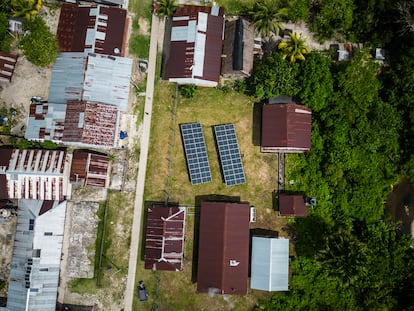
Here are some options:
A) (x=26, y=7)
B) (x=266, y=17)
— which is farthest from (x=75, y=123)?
(x=266, y=17)

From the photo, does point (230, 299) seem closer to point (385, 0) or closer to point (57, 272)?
point (57, 272)

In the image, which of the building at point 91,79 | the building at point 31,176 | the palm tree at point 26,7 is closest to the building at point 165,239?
the building at point 31,176

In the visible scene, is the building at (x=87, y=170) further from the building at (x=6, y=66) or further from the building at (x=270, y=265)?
the building at (x=270, y=265)

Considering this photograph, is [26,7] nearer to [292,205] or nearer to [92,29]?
[92,29]

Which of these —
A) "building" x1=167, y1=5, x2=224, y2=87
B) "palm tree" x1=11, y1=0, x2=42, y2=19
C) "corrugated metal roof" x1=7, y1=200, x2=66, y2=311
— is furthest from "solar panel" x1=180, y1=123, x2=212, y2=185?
"palm tree" x1=11, y1=0, x2=42, y2=19

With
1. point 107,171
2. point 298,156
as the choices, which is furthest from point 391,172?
point 107,171

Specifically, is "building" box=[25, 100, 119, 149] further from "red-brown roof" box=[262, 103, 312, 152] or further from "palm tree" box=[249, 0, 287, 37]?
"palm tree" box=[249, 0, 287, 37]

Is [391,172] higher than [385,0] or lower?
lower
